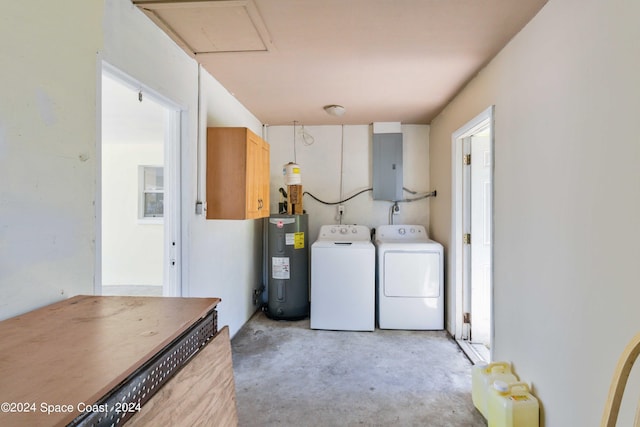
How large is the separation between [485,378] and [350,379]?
0.93 m

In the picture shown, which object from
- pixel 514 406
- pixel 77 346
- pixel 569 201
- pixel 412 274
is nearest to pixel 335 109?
pixel 412 274

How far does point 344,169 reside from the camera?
405cm

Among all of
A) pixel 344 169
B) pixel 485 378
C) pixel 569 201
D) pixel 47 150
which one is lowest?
pixel 485 378

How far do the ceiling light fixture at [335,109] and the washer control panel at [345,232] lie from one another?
133 centimetres

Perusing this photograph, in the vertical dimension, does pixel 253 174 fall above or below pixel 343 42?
below

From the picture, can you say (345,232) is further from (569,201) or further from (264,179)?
(569,201)

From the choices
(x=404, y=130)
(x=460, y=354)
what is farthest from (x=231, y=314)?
(x=404, y=130)

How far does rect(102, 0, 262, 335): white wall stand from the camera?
153 centimetres

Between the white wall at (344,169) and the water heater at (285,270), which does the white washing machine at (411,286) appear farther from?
the water heater at (285,270)

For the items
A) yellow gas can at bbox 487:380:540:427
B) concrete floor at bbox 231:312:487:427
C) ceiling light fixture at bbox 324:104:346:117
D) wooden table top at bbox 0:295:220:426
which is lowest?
concrete floor at bbox 231:312:487:427

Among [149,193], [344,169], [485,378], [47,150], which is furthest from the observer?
[149,193]

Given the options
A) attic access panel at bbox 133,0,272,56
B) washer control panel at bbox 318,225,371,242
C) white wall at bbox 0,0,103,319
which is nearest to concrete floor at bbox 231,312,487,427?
washer control panel at bbox 318,225,371,242

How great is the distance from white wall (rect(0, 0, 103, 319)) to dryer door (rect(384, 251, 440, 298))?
261 centimetres

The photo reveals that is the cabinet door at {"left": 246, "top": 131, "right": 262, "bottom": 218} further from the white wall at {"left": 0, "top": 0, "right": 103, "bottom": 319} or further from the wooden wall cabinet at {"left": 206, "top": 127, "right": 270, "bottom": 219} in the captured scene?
the white wall at {"left": 0, "top": 0, "right": 103, "bottom": 319}
